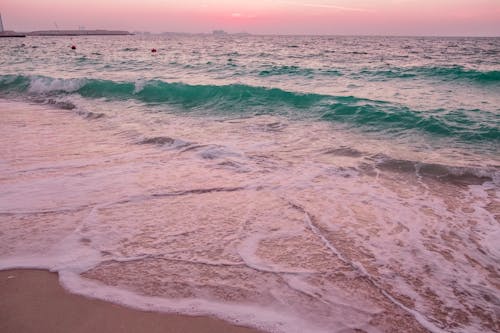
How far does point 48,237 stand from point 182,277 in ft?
5.59

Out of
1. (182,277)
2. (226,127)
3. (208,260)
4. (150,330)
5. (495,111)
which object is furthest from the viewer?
(495,111)

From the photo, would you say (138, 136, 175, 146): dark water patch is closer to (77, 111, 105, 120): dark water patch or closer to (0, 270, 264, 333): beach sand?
(77, 111, 105, 120): dark water patch

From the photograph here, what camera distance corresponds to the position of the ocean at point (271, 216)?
2.98 metres

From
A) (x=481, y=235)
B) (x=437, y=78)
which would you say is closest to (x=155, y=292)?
(x=481, y=235)

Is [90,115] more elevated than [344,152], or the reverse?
[90,115]

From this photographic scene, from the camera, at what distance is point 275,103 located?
43.6 feet

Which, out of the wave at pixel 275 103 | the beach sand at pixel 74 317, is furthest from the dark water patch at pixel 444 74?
the beach sand at pixel 74 317

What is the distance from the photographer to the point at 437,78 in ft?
59.6

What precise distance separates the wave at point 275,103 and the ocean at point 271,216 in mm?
133

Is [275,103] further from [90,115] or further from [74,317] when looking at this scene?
[74,317]

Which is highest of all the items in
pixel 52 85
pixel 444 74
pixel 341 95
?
pixel 444 74

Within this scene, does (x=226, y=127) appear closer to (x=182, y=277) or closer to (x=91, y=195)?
(x=91, y=195)

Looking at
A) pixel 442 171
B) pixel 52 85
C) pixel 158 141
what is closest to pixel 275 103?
pixel 158 141

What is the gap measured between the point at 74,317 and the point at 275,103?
11392 mm
